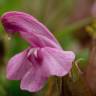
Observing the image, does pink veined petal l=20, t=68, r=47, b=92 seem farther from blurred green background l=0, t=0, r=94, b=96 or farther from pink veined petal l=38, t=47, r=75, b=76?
blurred green background l=0, t=0, r=94, b=96

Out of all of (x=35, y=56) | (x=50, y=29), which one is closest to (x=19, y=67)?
(x=35, y=56)

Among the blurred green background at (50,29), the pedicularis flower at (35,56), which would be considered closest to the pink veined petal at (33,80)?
the pedicularis flower at (35,56)

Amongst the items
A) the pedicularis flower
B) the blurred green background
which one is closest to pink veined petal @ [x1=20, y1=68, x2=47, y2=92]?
the pedicularis flower

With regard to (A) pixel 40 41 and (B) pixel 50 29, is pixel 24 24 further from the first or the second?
(B) pixel 50 29

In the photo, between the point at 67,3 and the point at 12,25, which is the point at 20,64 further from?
the point at 67,3

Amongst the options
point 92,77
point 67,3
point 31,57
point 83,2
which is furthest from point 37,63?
point 83,2

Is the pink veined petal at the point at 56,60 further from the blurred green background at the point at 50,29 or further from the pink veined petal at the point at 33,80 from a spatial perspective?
the blurred green background at the point at 50,29
